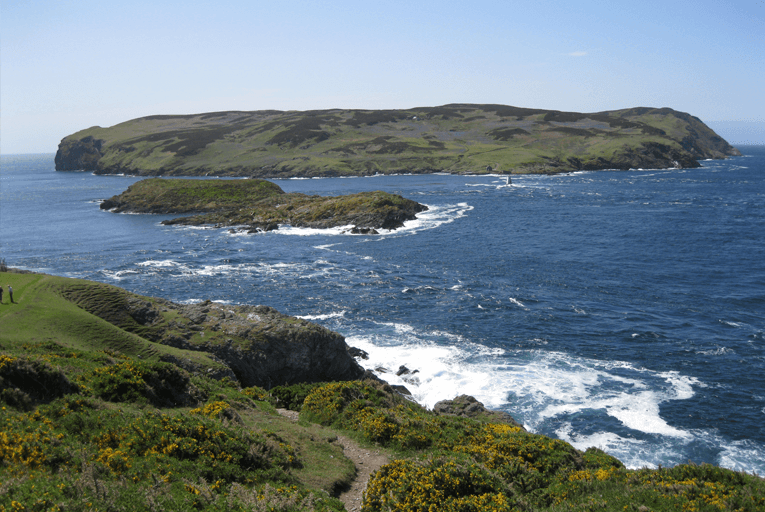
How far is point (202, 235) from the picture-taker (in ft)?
299

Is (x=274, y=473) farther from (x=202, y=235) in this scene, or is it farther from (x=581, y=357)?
(x=202, y=235)

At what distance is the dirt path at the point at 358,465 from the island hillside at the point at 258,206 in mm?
71609

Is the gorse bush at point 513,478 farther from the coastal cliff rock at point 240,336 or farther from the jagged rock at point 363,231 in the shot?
the jagged rock at point 363,231

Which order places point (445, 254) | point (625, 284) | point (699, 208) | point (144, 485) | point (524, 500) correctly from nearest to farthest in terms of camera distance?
point (144, 485) < point (524, 500) < point (625, 284) < point (445, 254) < point (699, 208)

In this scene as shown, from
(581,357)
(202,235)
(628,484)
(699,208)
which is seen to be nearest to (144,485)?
(628,484)

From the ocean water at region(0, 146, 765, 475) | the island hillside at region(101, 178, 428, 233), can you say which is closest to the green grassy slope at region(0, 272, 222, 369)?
the ocean water at region(0, 146, 765, 475)

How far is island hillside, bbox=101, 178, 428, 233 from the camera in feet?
318

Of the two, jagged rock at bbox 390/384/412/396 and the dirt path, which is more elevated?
the dirt path

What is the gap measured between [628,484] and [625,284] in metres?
43.1

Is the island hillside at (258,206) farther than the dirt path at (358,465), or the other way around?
the island hillside at (258,206)

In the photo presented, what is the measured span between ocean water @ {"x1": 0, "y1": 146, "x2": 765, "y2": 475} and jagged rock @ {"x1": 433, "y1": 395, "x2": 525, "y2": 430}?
2315mm

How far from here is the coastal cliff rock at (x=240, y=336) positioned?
32250mm

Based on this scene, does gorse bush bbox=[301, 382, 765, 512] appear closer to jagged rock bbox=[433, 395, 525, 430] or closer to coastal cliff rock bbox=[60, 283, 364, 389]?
jagged rock bbox=[433, 395, 525, 430]

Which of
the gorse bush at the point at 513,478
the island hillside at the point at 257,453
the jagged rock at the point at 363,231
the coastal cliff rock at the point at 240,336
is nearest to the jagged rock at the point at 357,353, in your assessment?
the coastal cliff rock at the point at 240,336
